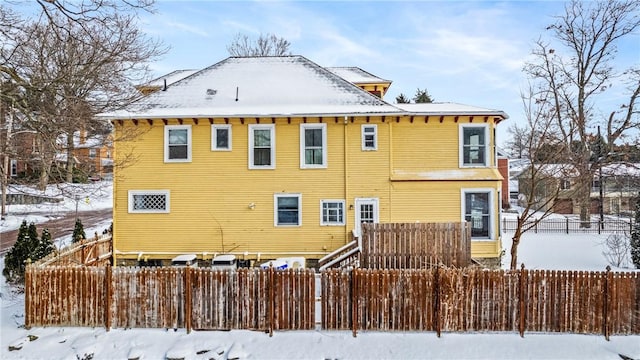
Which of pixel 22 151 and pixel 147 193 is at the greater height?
pixel 22 151

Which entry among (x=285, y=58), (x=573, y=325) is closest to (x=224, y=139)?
(x=285, y=58)

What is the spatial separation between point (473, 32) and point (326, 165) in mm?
7765

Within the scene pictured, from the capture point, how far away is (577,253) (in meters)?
16.6

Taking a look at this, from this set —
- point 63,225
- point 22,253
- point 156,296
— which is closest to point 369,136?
point 156,296

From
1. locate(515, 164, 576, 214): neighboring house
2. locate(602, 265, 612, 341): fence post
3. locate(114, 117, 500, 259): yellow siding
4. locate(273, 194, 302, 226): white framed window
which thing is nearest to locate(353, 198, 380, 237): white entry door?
locate(114, 117, 500, 259): yellow siding

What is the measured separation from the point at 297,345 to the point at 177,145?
9.13m

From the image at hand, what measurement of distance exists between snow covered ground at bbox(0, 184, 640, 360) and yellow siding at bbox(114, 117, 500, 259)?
5889 millimetres

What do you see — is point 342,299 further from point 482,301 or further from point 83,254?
point 83,254

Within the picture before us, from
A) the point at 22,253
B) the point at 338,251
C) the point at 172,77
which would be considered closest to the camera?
the point at 22,253

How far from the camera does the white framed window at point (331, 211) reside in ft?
45.8

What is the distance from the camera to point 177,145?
14.1m

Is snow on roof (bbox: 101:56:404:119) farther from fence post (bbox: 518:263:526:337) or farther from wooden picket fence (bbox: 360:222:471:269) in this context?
fence post (bbox: 518:263:526:337)

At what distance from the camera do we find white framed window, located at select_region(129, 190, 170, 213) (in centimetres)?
1411

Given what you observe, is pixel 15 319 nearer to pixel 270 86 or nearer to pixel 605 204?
pixel 270 86
